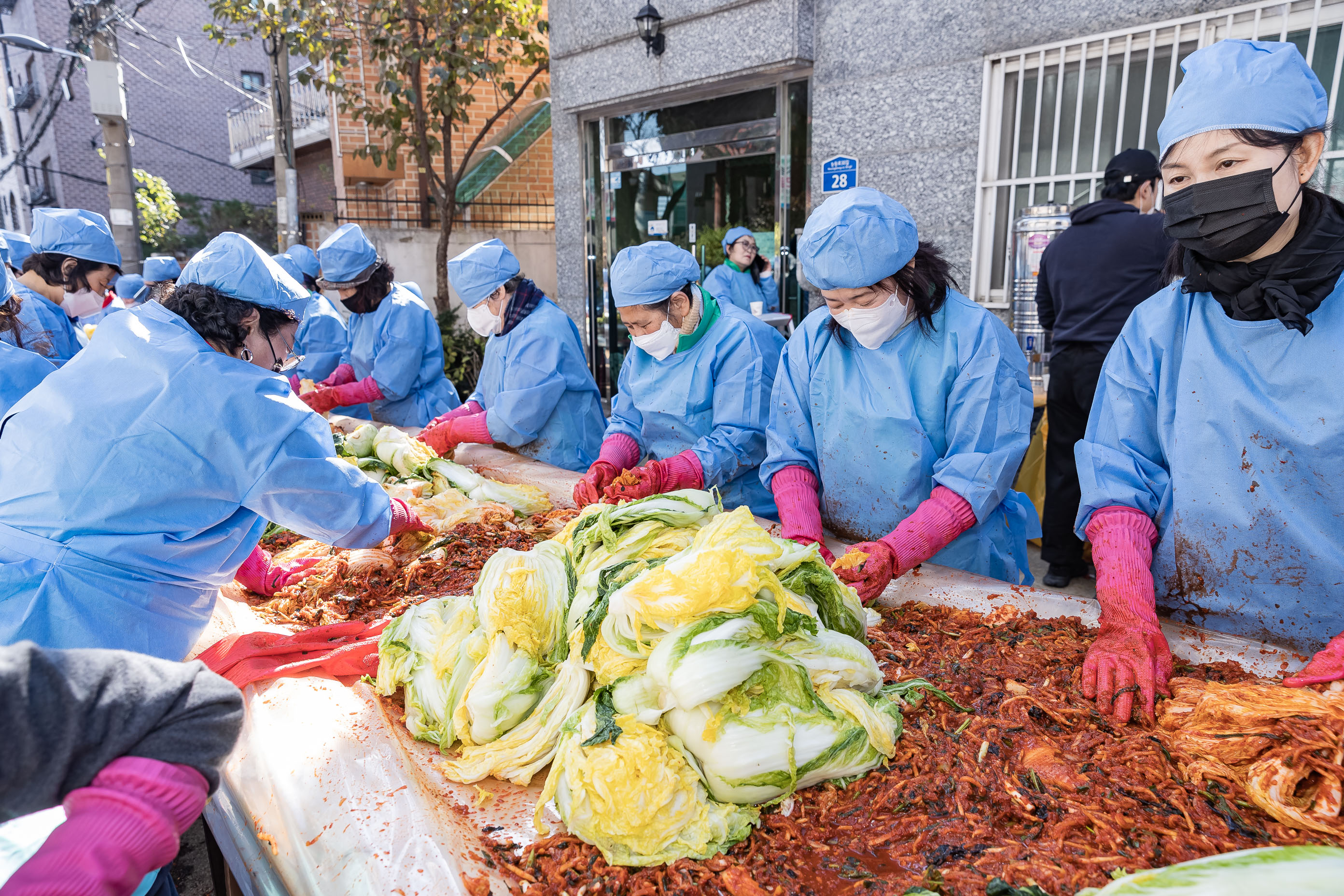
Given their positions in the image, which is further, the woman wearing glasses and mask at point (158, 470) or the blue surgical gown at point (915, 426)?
the blue surgical gown at point (915, 426)

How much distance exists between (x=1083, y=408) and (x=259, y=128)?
27.6 m

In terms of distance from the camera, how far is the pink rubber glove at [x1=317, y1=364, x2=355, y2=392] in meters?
5.93

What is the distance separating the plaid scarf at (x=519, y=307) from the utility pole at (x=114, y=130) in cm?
809

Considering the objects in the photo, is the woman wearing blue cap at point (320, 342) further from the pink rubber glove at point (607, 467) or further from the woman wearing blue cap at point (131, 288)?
the woman wearing blue cap at point (131, 288)

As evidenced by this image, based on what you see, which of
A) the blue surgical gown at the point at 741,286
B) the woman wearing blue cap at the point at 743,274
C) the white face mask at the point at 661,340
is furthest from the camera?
the woman wearing blue cap at the point at 743,274

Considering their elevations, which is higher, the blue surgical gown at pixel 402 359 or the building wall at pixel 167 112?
the building wall at pixel 167 112

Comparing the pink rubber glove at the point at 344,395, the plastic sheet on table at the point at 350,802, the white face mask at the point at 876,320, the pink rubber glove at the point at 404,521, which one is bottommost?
the plastic sheet on table at the point at 350,802

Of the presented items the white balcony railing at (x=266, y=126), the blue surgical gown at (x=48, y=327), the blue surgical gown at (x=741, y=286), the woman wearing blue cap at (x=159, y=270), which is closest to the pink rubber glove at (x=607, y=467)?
the blue surgical gown at (x=48, y=327)

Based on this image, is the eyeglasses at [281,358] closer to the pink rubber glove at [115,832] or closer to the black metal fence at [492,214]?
the pink rubber glove at [115,832]

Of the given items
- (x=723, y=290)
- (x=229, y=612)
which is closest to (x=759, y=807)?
(x=229, y=612)

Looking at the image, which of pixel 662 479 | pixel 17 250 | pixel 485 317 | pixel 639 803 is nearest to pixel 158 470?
pixel 639 803

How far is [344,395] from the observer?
5270 mm

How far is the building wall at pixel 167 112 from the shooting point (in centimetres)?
2775

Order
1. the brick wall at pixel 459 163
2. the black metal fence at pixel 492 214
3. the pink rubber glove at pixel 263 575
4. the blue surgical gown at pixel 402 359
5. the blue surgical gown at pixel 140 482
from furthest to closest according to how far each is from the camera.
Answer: the brick wall at pixel 459 163
the black metal fence at pixel 492 214
the blue surgical gown at pixel 402 359
the pink rubber glove at pixel 263 575
the blue surgical gown at pixel 140 482
